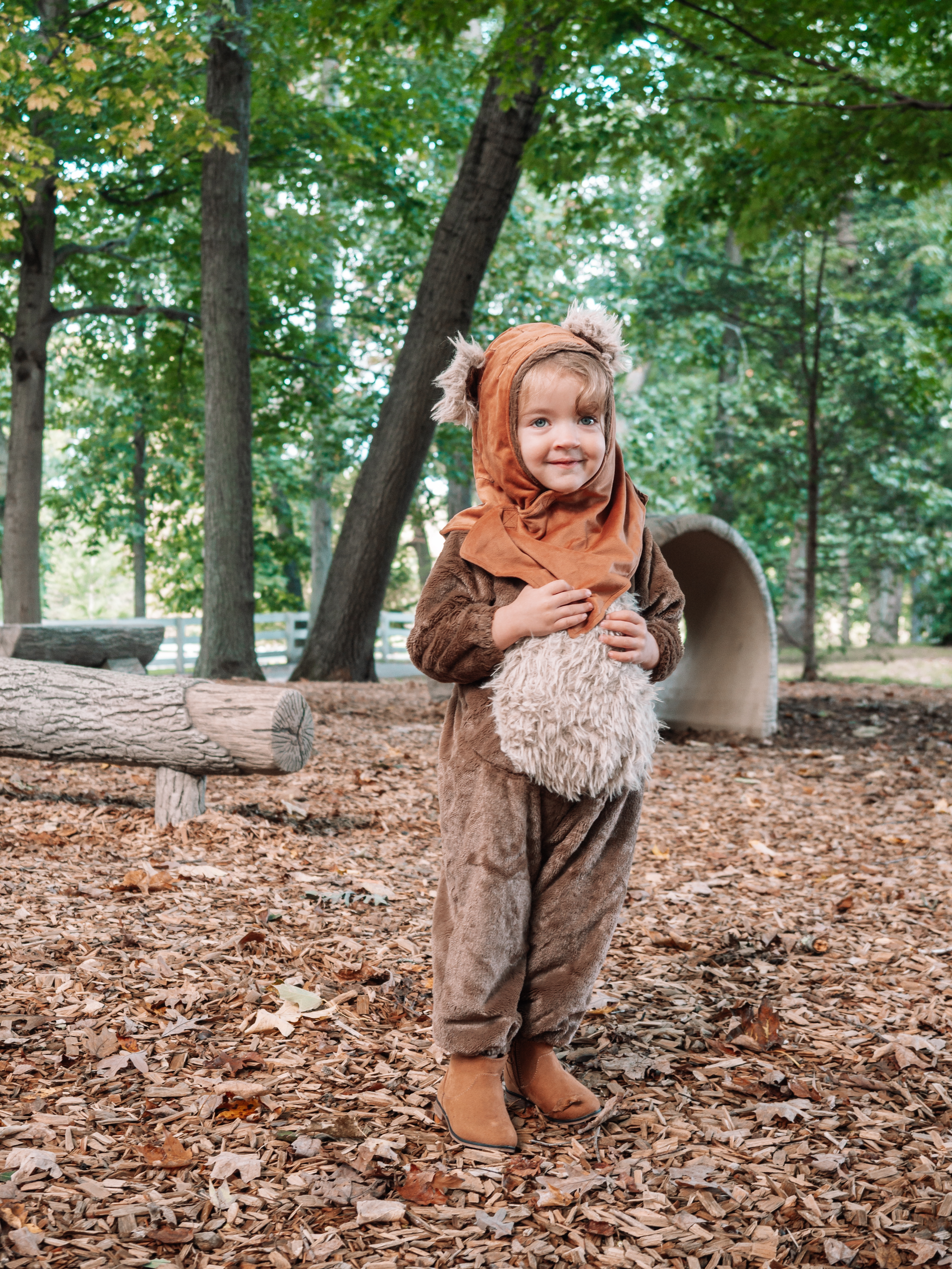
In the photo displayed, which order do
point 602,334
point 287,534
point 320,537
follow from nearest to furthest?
point 602,334
point 320,537
point 287,534

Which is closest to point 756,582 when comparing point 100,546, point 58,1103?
point 58,1103

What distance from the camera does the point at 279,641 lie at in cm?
2158

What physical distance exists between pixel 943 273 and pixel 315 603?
11572 millimetres

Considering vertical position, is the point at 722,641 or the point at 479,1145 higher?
the point at 722,641

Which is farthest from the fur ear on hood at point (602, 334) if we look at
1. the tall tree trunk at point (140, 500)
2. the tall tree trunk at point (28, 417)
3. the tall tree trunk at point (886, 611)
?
the tall tree trunk at point (886, 611)

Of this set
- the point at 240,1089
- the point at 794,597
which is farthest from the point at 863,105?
the point at 794,597

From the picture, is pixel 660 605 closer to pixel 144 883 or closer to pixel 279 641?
pixel 144 883

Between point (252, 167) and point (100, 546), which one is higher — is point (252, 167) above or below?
above

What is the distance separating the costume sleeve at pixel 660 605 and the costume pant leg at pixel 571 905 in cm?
32

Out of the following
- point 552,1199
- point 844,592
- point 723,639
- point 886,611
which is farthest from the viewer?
point 886,611

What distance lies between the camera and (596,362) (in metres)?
2.25

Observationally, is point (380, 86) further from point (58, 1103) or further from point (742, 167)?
point (58, 1103)

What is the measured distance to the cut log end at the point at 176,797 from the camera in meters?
4.78

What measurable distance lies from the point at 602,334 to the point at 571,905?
49.8 inches
